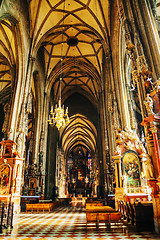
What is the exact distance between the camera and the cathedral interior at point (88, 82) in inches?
262

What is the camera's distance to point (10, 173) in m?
10.3

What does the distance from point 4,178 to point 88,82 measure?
16722 mm

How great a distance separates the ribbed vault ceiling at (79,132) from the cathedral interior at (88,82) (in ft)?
21.4

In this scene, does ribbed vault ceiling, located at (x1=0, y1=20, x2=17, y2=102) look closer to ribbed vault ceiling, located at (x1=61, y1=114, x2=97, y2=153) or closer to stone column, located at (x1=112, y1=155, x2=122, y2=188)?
stone column, located at (x1=112, y1=155, x2=122, y2=188)

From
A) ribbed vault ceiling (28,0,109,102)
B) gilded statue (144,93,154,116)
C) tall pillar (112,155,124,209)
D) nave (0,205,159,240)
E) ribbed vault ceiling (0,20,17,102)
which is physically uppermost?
ribbed vault ceiling (28,0,109,102)

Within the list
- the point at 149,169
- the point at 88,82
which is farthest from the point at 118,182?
the point at 88,82

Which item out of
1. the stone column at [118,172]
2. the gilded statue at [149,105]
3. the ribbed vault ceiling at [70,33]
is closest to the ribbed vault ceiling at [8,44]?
the ribbed vault ceiling at [70,33]

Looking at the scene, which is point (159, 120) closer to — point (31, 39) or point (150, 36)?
point (150, 36)

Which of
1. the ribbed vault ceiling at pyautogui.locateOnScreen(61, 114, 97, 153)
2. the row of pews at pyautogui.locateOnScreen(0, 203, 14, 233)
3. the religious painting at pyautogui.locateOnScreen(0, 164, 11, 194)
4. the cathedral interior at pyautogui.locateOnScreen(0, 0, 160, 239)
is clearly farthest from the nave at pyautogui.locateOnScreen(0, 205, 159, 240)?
the ribbed vault ceiling at pyautogui.locateOnScreen(61, 114, 97, 153)

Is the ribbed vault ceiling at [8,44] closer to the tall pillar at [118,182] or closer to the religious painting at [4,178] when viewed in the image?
the religious painting at [4,178]

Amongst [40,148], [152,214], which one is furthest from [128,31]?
[40,148]

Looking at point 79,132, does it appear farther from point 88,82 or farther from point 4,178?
point 4,178

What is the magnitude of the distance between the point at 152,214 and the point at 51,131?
1720 centimetres

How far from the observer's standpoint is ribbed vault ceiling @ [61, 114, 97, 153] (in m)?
28.9
